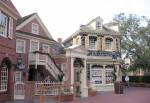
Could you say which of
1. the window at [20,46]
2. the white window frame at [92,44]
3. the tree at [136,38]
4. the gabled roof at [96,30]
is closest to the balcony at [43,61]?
the window at [20,46]

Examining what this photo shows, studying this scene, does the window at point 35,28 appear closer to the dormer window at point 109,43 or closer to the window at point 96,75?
the window at point 96,75

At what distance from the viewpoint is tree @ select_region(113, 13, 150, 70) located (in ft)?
157

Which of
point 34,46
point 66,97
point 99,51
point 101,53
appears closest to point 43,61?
point 34,46

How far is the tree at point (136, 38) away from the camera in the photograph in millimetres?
47719

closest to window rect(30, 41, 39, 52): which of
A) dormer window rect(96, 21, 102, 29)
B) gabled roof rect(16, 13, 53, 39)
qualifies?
gabled roof rect(16, 13, 53, 39)

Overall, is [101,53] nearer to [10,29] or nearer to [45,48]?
[45,48]

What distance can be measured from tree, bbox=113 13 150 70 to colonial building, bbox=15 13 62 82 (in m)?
22.6

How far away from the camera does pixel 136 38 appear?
4878cm

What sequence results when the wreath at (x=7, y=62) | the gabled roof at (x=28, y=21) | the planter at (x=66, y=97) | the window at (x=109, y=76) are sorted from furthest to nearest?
the window at (x=109, y=76) < the gabled roof at (x=28, y=21) < the planter at (x=66, y=97) < the wreath at (x=7, y=62)

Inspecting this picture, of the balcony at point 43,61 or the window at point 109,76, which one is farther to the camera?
the window at point 109,76

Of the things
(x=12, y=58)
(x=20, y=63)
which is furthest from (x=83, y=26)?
(x=12, y=58)

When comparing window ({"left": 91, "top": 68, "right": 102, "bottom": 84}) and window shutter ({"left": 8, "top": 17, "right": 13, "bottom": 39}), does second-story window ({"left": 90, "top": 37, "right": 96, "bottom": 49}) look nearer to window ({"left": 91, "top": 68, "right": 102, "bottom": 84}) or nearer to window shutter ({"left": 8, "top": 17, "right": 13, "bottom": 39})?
window ({"left": 91, "top": 68, "right": 102, "bottom": 84})

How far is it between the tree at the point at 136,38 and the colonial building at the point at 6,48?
29.9 m

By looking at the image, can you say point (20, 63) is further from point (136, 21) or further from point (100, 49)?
point (136, 21)
